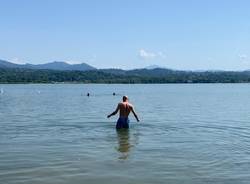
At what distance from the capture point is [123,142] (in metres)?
23.0

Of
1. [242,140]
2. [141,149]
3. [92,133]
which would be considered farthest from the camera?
[92,133]

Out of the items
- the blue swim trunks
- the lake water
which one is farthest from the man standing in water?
the lake water

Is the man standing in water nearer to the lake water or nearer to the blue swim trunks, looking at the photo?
the blue swim trunks

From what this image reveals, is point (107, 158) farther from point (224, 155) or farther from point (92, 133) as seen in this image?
point (92, 133)

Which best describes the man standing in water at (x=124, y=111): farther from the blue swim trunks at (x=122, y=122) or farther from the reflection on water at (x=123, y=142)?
the reflection on water at (x=123, y=142)

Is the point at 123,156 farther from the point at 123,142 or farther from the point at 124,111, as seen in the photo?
the point at 124,111

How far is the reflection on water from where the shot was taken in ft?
65.1

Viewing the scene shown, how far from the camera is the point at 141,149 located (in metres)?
20.9

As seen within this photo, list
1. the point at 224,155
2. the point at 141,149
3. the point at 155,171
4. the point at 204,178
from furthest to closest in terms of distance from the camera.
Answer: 1. the point at 141,149
2. the point at 224,155
3. the point at 155,171
4. the point at 204,178

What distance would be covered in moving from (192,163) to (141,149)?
3.76 metres

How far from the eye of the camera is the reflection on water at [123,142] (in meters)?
19.8

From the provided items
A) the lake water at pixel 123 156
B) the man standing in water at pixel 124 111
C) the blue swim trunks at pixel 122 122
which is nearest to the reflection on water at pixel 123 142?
the lake water at pixel 123 156

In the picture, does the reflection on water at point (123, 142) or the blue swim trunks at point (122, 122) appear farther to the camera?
the blue swim trunks at point (122, 122)

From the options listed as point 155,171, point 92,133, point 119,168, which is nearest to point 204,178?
point 155,171
